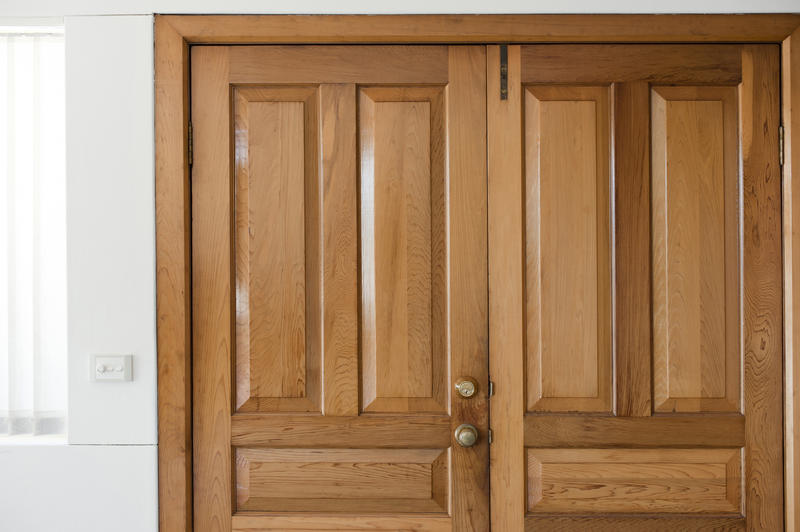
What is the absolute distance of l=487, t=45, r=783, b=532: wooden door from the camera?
1.48 m

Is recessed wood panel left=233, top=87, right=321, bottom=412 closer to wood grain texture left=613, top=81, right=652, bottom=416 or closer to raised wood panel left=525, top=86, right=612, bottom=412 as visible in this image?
raised wood panel left=525, top=86, right=612, bottom=412

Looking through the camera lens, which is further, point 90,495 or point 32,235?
point 32,235

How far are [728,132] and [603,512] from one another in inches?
44.2

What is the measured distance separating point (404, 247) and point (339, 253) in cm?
18

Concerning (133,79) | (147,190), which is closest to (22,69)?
(133,79)

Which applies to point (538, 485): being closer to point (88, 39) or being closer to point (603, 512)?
point (603, 512)

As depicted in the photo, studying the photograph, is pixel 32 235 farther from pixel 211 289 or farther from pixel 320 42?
pixel 320 42

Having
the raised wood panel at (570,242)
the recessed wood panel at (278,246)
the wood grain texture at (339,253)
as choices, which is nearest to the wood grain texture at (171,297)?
the recessed wood panel at (278,246)

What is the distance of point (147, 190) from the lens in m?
1.46

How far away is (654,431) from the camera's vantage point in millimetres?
1479

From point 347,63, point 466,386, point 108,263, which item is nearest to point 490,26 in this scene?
point 347,63

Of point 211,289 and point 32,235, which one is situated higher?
point 32,235

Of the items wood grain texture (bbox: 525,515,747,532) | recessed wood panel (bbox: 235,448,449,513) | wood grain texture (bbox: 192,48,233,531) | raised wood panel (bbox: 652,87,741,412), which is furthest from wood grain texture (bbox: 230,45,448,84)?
wood grain texture (bbox: 525,515,747,532)

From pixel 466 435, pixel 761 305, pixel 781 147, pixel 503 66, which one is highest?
pixel 503 66
